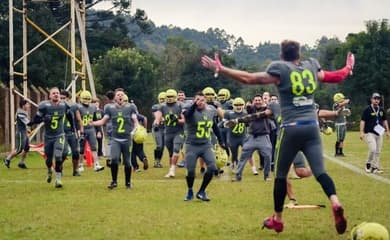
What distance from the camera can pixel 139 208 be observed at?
13.8 meters

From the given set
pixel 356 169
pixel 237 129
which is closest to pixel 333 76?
pixel 237 129

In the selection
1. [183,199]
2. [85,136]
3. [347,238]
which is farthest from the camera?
[85,136]

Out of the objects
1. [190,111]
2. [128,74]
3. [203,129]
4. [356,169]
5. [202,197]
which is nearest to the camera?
[202,197]

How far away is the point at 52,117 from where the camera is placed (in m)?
17.7

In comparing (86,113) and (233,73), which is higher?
(233,73)

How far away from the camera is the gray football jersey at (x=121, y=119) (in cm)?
1727

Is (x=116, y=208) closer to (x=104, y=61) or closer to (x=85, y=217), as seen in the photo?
(x=85, y=217)

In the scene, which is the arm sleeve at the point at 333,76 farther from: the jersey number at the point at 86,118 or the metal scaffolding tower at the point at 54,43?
the metal scaffolding tower at the point at 54,43

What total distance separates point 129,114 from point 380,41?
66.5m

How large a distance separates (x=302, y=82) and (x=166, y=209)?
4213mm

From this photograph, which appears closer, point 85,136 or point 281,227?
point 281,227

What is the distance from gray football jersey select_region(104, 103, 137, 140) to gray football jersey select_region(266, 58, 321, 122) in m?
7.25

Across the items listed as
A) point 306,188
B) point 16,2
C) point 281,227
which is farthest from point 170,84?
point 281,227

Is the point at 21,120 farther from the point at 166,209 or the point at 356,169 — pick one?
the point at 166,209
